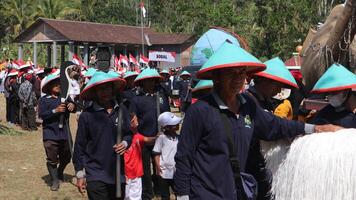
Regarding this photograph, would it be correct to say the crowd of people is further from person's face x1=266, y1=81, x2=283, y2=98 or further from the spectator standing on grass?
the spectator standing on grass

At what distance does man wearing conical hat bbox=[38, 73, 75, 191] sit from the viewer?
8.02m

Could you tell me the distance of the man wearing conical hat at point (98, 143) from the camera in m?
5.00

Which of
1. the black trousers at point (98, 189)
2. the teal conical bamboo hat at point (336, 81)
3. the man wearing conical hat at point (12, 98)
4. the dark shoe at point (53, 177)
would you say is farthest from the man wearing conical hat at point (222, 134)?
the man wearing conical hat at point (12, 98)

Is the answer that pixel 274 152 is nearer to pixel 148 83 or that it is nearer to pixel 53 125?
pixel 148 83

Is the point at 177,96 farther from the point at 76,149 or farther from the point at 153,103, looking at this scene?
the point at 76,149

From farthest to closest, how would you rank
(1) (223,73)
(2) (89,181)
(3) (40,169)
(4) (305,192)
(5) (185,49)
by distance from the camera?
(5) (185,49), (3) (40,169), (2) (89,181), (1) (223,73), (4) (305,192)

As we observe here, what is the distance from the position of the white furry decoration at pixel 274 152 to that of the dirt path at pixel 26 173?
5126mm

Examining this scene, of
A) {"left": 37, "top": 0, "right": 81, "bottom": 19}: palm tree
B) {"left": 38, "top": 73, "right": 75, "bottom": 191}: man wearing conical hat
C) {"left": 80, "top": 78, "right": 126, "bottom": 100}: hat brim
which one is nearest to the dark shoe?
{"left": 38, "top": 73, "right": 75, "bottom": 191}: man wearing conical hat

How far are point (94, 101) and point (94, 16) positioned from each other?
48405 millimetres

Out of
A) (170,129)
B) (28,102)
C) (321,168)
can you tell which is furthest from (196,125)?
(28,102)

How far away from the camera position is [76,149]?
5.11 meters

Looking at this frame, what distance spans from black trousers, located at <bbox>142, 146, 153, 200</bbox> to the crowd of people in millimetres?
14

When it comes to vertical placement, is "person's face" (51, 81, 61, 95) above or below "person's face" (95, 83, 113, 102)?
below

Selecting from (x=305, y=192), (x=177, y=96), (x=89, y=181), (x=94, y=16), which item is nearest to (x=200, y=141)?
(x=305, y=192)
